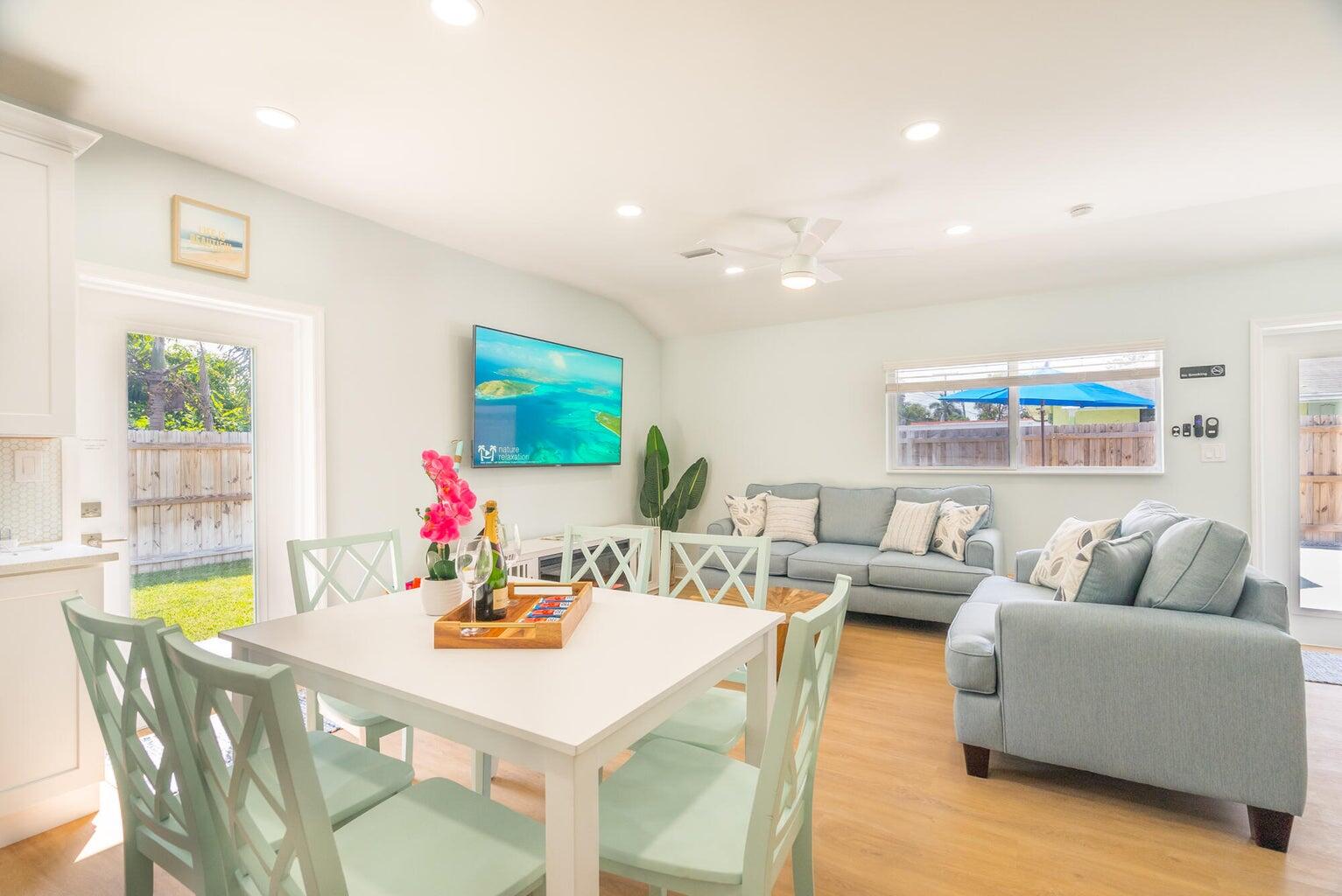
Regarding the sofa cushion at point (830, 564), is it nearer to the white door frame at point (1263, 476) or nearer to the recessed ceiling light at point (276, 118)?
the white door frame at point (1263, 476)

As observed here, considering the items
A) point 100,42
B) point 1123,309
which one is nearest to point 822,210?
point 1123,309

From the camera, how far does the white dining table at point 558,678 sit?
A: 1034mm

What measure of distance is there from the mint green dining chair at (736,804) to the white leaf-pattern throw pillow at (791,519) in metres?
3.51

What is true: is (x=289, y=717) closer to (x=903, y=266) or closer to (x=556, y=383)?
(x=556, y=383)

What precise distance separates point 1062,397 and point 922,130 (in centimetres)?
292

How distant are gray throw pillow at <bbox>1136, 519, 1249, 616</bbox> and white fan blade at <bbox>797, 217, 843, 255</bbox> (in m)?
1.83

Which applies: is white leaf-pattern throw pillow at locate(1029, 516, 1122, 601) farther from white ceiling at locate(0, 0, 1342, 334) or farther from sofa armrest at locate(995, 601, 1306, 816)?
white ceiling at locate(0, 0, 1342, 334)

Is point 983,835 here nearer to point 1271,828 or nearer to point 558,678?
point 1271,828

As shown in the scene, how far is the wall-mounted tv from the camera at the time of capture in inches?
161

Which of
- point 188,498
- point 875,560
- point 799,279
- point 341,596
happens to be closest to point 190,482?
point 188,498

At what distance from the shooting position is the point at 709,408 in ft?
19.5

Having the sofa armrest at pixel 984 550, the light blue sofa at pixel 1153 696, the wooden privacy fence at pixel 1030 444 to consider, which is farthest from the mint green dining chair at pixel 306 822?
the wooden privacy fence at pixel 1030 444

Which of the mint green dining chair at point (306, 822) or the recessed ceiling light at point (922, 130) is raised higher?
the recessed ceiling light at point (922, 130)

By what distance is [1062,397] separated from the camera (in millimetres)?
4578
